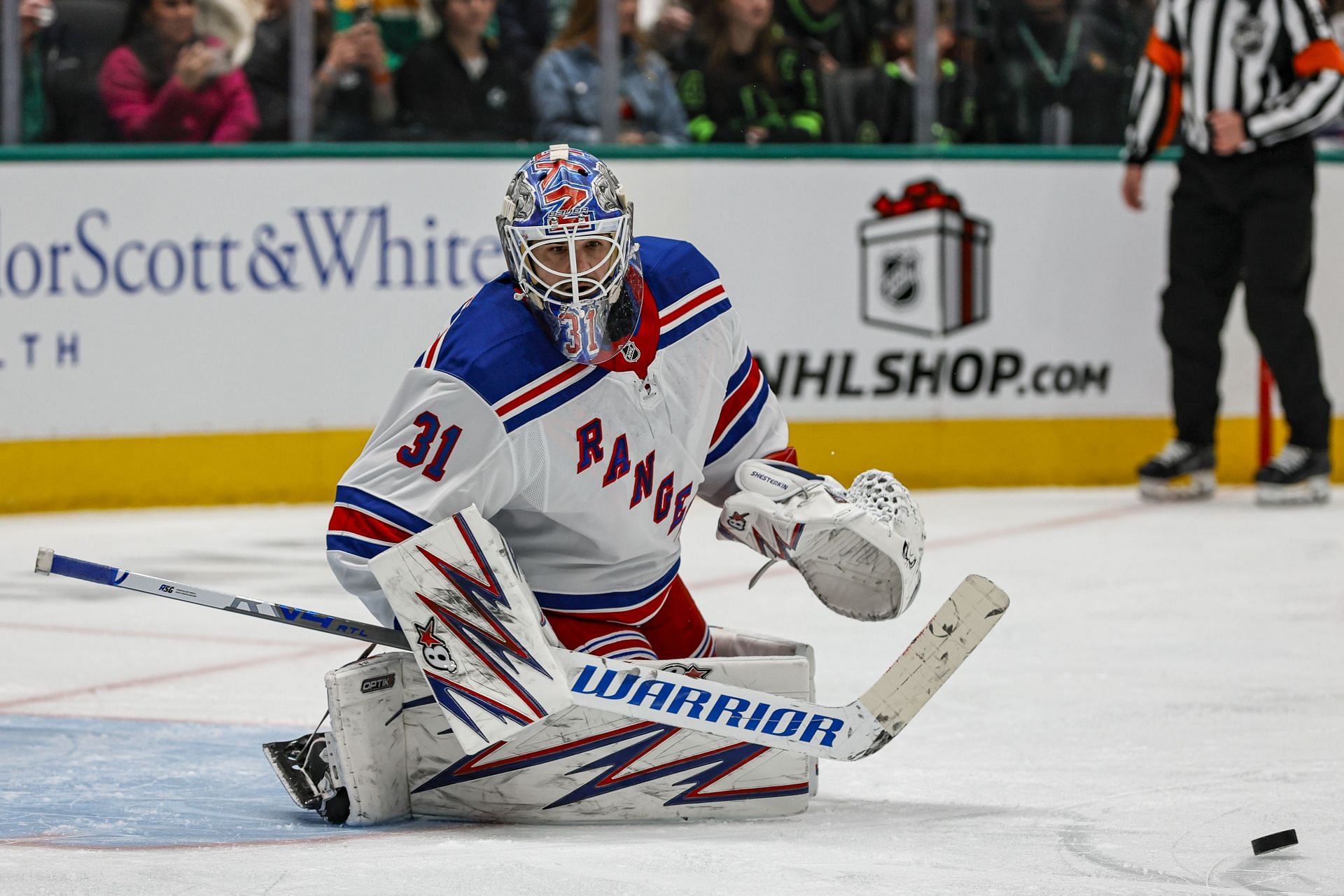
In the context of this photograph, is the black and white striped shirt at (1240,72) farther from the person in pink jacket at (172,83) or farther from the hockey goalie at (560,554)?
the hockey goalie at (560,554)

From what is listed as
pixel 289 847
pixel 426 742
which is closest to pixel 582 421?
pixel 426 742

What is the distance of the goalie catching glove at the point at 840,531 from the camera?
8.34ft

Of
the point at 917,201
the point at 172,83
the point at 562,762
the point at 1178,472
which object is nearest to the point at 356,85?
the point at 172,83

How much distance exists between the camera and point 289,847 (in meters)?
2.31

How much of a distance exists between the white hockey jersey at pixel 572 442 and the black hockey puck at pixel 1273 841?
0.86 metres

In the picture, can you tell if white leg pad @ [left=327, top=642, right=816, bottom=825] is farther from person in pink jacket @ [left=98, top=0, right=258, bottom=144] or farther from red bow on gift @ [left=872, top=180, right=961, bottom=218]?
red bow on gift @ [left=872, top=180, right=961, bottom=218]

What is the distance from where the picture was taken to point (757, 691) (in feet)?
8.19

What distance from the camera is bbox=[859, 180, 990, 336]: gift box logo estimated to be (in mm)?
6004

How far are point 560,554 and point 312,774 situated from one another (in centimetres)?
43

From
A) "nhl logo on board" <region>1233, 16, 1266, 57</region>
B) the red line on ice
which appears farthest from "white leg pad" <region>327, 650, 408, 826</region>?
"nhl logo on board" <region>1233, 16, 1266, 57</region>

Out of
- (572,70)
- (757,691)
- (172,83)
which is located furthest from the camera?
(572,70)

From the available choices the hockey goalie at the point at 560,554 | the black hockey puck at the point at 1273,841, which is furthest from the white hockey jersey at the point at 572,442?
the black hockey puck at the point at 1273,841

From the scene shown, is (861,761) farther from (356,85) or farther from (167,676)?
(356,85)

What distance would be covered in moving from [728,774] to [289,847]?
0.55 meters
